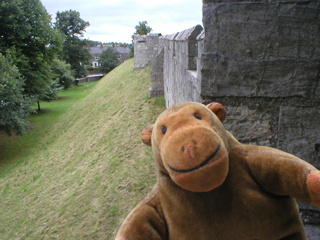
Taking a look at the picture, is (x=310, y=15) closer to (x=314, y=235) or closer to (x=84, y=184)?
(x=314, y=235)

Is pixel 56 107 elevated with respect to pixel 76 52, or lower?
lower

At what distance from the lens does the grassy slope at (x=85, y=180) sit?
5.46 metres

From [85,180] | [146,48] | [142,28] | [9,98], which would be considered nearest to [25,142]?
[9,98]

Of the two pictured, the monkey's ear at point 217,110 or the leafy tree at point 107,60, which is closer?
the monkey's ear at point 217,110

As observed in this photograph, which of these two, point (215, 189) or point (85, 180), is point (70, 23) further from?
point (215, 189)

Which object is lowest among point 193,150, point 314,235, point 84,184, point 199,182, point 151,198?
point 84,184

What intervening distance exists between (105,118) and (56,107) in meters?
12.0

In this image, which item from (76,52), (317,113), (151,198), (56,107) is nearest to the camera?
(151,198)

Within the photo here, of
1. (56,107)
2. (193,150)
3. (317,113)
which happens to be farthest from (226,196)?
(56,107)

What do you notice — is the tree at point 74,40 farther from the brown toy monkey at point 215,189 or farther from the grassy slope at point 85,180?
the brown toy monkey at point 215,189

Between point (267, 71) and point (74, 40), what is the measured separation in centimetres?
4062

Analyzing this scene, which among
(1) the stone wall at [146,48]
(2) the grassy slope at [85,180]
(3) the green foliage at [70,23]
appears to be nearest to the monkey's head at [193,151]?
(2) the grassy slope at [85,180]

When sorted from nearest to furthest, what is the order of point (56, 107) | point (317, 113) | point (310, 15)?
point (310, 15) < point (317, 113) < point (56, 107)

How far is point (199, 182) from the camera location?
3.72 ft
